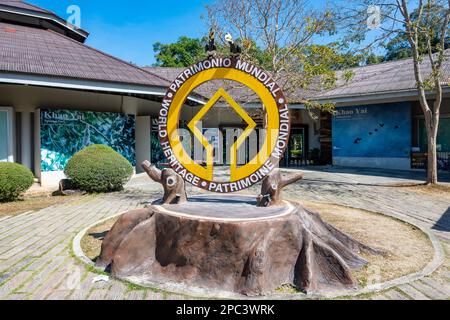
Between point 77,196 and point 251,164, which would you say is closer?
point 251,164

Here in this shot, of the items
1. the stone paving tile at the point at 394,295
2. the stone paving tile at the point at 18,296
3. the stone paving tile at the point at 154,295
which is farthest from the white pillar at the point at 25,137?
the stone paving tile at the point at 394,295

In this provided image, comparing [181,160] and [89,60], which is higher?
[89,60]

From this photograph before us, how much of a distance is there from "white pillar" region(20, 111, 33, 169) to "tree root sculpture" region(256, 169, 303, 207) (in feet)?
37.5

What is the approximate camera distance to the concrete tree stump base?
13.6 ft

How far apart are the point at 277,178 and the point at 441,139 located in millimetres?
16945

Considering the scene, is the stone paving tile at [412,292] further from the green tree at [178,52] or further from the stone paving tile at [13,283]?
the green tree at [178,52]

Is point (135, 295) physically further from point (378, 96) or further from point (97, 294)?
point (378, 96)

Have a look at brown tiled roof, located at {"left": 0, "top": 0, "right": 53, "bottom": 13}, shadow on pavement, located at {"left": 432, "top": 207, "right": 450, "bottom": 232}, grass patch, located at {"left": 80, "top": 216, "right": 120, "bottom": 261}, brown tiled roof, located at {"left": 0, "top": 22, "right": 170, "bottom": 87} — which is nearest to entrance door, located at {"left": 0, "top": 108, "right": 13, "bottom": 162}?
brown tiled roof, located at {"left": 0, "top": 22, "right": 170, "bottom": 87}

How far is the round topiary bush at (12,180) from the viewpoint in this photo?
1009cm

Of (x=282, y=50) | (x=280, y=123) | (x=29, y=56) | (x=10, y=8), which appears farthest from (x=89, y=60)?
(x=280, y=123)

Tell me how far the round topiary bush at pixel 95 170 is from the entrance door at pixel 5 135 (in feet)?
9.02

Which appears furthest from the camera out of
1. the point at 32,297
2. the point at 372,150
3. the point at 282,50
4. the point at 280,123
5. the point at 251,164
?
the point at 372,150

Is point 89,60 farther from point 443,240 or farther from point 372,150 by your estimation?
point 372,150

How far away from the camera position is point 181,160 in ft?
18.7
